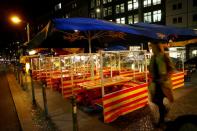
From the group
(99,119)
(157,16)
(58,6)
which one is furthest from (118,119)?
(58,6)

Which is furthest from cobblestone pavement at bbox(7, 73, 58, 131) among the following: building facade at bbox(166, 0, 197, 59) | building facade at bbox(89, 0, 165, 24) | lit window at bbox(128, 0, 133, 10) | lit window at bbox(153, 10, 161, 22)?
lit window at bbox(128, 0, 133, 10)

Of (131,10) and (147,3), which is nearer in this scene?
(147,3)

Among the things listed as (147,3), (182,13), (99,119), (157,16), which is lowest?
(99,119)

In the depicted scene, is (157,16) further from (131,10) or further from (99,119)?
(99,119)

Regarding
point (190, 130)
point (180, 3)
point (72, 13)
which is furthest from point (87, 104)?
point (72, 13)

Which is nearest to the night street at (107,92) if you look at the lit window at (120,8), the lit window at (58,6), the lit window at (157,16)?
the lit window at (157,16)

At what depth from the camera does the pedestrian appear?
16.7 feet

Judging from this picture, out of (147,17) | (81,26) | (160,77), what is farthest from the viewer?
(147,17)

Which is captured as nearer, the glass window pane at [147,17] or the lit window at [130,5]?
the glass window pane at [147,17]

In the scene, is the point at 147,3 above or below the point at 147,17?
above

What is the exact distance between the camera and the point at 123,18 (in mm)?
51156

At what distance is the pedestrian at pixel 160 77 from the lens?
508 cm

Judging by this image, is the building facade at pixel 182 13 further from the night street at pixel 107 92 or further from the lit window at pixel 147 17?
the night street at pixel 107 92

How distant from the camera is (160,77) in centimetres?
512
